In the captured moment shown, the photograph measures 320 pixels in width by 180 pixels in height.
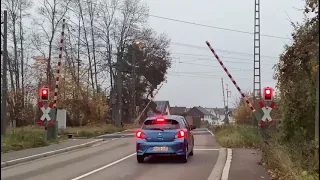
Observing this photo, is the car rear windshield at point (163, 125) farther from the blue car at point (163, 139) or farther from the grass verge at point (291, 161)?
the grass verge at point (291, 161)

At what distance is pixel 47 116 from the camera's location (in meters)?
22.4

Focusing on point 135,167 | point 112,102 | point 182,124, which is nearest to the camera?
point 135,167

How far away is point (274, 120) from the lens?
17.8 metres

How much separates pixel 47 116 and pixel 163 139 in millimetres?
9312

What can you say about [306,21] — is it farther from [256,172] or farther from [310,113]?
[256,172]

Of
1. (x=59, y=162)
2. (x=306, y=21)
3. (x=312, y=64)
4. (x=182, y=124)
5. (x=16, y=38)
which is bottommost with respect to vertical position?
(x=59, y=162)

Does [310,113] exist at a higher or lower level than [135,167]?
higher

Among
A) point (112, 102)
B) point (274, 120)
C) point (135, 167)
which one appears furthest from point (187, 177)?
point (112, 102)

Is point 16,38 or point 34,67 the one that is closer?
point 16,38

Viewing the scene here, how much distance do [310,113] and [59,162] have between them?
8.22m

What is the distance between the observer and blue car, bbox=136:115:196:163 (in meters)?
14.7

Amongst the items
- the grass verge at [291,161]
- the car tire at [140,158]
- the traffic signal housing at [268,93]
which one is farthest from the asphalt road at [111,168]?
the traffic signal housing at [268,93]

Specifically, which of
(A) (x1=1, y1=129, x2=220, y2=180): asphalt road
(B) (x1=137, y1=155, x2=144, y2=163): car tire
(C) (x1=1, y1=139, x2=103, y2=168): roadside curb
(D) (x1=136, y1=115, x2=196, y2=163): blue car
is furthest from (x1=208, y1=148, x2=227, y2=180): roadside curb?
(C) (x1=1, y1=139, x2=103, y2=168): roadside curb

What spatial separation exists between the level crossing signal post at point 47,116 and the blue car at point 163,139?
307 inches
